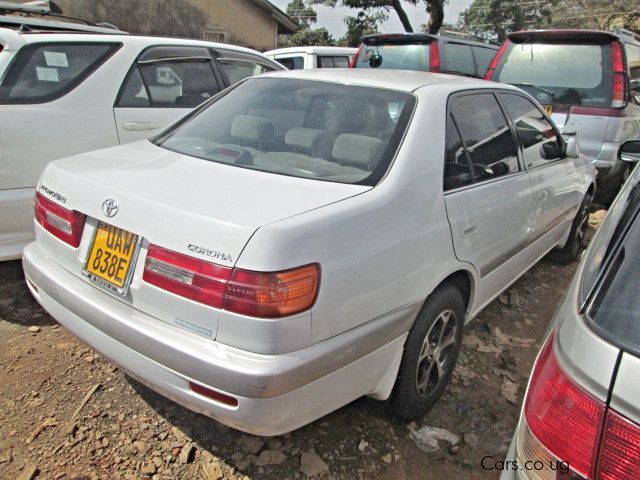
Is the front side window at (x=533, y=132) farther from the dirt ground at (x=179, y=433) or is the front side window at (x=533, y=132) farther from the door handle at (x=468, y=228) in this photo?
the dirt ground at (x=179, y=433)

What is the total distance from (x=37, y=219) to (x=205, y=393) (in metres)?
1.27

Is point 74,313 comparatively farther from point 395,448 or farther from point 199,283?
point 395,448

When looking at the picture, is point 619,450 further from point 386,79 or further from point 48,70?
point 48,70

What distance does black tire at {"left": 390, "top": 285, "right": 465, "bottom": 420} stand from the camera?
223 cm

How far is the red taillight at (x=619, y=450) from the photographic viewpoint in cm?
102

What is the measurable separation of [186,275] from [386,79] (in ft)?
5.29

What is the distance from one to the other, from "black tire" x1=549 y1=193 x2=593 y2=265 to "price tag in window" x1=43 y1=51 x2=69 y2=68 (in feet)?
13.9

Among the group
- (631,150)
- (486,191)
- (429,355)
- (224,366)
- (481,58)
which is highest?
(481,58)

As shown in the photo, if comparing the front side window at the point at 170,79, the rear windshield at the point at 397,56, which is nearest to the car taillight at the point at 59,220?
the front side window at the point at 170,79

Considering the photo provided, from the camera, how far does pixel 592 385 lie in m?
1.09

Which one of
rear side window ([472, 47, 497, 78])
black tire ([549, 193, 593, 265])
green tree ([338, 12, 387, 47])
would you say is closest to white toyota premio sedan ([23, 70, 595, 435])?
black tire ([549, 193, 593, 265])

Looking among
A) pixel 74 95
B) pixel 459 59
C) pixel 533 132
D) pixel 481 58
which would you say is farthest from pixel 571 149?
pixel 481 58

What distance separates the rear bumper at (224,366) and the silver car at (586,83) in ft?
13.9

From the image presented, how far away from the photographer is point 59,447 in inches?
86.3
